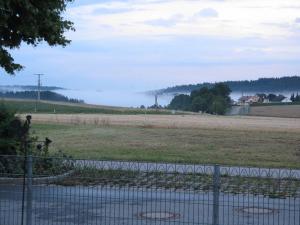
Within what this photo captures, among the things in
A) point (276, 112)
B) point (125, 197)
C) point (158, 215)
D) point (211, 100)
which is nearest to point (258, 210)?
point (158, 215)

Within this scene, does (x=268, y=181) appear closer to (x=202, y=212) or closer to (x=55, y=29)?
(x=202, y=212)

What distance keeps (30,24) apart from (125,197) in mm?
3683

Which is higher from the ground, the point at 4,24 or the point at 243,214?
the point at 4,24

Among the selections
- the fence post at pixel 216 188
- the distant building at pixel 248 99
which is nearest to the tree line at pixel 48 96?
the distant building at pixel 248 99

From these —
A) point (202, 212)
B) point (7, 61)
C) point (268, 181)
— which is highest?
point (7, 61)

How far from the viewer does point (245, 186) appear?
8.95m

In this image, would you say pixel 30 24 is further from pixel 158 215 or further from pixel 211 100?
pixel 211 100

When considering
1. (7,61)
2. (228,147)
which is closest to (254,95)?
(228,147)

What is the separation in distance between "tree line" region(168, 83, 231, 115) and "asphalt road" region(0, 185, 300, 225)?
111204 mm

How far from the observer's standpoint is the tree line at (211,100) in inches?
4818

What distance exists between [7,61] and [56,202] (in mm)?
4642

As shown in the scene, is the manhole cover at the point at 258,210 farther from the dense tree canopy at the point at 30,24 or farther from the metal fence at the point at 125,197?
the dense tree canopy at the point at 30,24

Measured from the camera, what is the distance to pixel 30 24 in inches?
449

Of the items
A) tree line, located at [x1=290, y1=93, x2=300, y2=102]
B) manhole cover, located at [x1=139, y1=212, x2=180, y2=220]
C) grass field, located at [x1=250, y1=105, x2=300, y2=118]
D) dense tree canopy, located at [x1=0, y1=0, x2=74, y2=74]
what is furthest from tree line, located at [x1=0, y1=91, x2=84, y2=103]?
manhole cover, located at [x1=139, y1=212, x2=180, y2=220]
